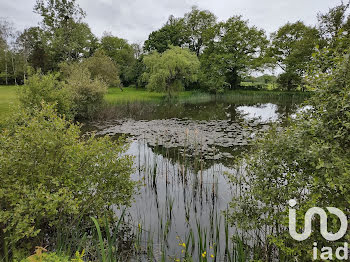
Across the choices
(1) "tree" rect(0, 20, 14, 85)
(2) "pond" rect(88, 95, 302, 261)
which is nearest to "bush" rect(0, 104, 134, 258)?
(2) "pond" rect(88, 95, 302, 261)

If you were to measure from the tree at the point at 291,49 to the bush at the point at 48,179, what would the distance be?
1339 inches

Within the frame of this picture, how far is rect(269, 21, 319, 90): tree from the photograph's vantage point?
30.5 m

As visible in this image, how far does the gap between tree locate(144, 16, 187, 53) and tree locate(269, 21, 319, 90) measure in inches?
687

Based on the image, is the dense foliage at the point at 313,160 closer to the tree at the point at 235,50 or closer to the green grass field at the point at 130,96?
the green grass field at the point at 130,96

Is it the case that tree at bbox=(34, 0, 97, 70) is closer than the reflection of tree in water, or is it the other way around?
the reflection of tree in water

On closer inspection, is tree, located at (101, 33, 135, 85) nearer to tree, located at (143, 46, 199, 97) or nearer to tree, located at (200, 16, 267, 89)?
tree, located at (143, 46, 199, 97)

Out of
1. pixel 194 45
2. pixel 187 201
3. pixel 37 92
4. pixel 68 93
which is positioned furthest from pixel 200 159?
pixel 194 45

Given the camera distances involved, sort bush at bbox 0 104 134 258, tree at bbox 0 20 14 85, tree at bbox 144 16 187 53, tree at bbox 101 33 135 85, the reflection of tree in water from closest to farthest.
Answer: bush at bbox 0 104 134 258
the reflection of tree in water
tree at bbox 0 20 14 85
tree at bbox 101 33 135 85
tree at bbox 144 16 187 53

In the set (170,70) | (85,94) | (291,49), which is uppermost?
(291,49)

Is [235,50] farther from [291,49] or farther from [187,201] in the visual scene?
[187,201]

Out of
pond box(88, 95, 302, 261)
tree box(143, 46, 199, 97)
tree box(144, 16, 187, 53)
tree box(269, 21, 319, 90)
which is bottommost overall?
pond box(88, 95, 302, 261)

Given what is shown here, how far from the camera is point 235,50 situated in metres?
36.0

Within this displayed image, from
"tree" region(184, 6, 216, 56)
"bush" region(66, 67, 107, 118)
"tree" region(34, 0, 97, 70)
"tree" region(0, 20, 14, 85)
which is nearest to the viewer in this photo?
"bush" region(66, 67, 107, 118)

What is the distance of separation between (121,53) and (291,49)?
3275 centimetres
